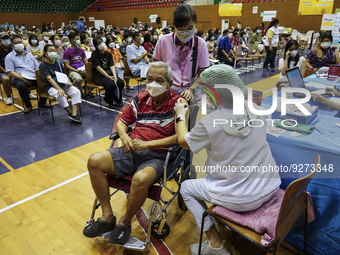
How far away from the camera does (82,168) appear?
9.47 feet

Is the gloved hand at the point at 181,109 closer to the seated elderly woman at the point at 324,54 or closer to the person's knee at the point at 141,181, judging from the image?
the person's knee at the point at 141,181

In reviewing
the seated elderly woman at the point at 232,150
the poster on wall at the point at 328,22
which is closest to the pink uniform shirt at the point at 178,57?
the seated elderly woman at the point at 232,150

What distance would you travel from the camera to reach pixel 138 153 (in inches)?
77.0

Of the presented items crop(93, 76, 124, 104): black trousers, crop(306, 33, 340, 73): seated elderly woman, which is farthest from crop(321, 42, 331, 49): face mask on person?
crop(93, 76, 124, 104): black trousers

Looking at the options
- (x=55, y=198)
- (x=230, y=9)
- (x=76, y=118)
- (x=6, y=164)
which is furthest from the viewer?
(x=230, y=9)

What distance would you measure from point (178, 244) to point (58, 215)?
109cm

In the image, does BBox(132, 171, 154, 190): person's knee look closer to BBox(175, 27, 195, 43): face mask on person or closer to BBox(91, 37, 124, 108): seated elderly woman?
BBox(175, 27, 195, 43): face mask on person

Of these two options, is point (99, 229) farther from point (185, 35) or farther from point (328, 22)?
point (328, 22)

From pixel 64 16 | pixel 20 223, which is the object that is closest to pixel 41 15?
pixel 64 16

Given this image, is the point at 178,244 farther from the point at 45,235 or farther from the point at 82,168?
the point at 82,168

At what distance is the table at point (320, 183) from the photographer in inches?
62.1

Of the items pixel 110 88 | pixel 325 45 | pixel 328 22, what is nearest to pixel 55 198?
pixel 110 88

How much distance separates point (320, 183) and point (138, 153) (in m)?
1.30

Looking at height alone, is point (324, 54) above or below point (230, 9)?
below
